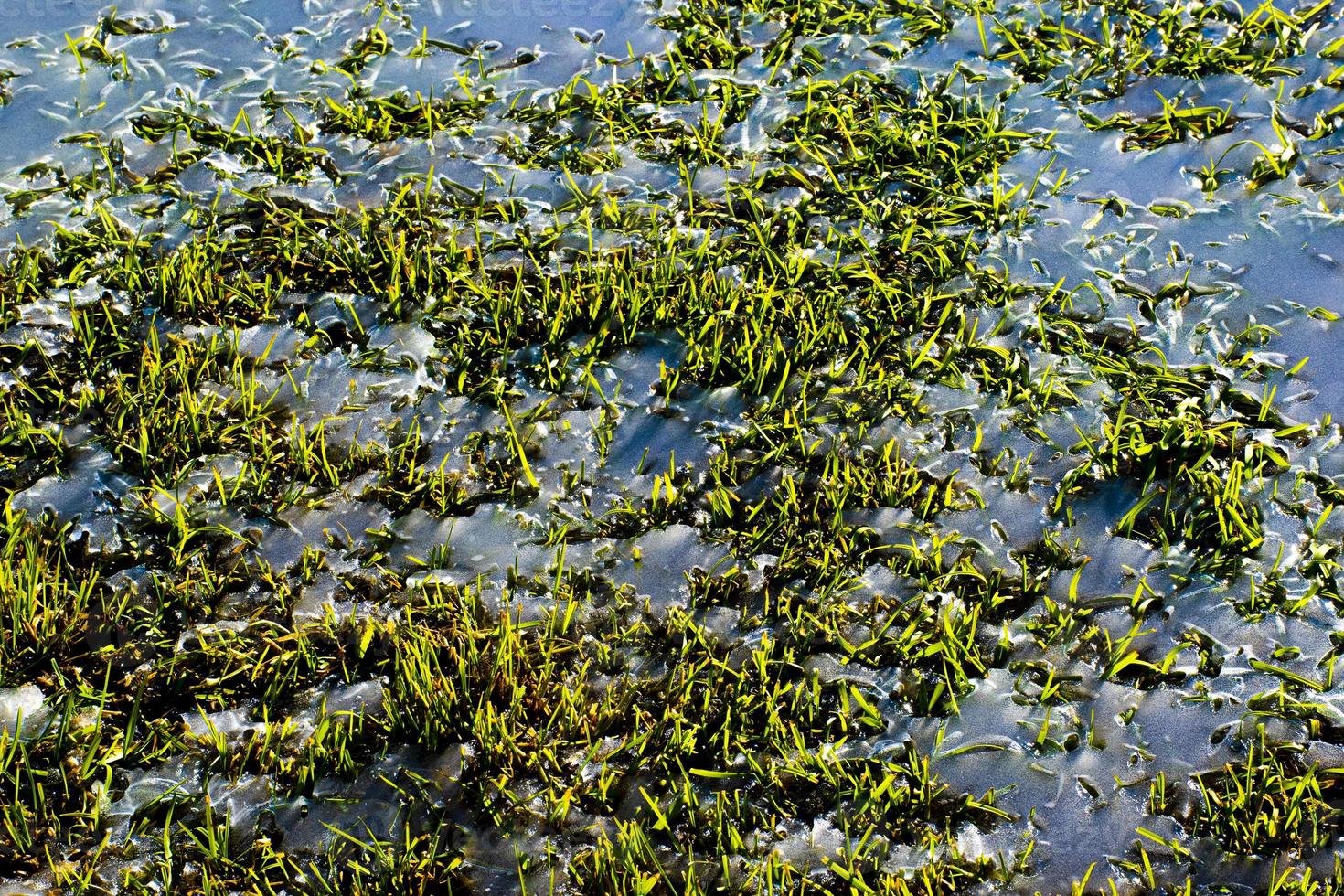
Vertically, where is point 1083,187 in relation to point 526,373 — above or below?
above

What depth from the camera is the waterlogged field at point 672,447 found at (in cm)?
206

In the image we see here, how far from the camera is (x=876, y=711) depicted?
2.18 meters

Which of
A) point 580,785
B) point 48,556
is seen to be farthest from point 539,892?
point 48,556

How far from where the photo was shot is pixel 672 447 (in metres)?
2.58

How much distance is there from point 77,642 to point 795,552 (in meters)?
1.43

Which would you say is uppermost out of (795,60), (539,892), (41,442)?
(795,60)

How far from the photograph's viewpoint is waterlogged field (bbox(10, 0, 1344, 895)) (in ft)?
6.76

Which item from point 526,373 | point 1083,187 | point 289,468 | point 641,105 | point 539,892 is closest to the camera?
point 539,892

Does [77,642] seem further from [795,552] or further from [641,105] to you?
[641,105]

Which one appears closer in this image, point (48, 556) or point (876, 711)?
point (876, 711)

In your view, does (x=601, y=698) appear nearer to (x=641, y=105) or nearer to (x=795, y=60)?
(x=641, y=105)

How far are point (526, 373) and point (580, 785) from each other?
3.38ft

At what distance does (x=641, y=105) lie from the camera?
Result: 339cm

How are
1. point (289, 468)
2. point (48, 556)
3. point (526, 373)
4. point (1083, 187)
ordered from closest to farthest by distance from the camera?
point (48, 556), point (289, 468), point (526, 373), point (1083, 187)
